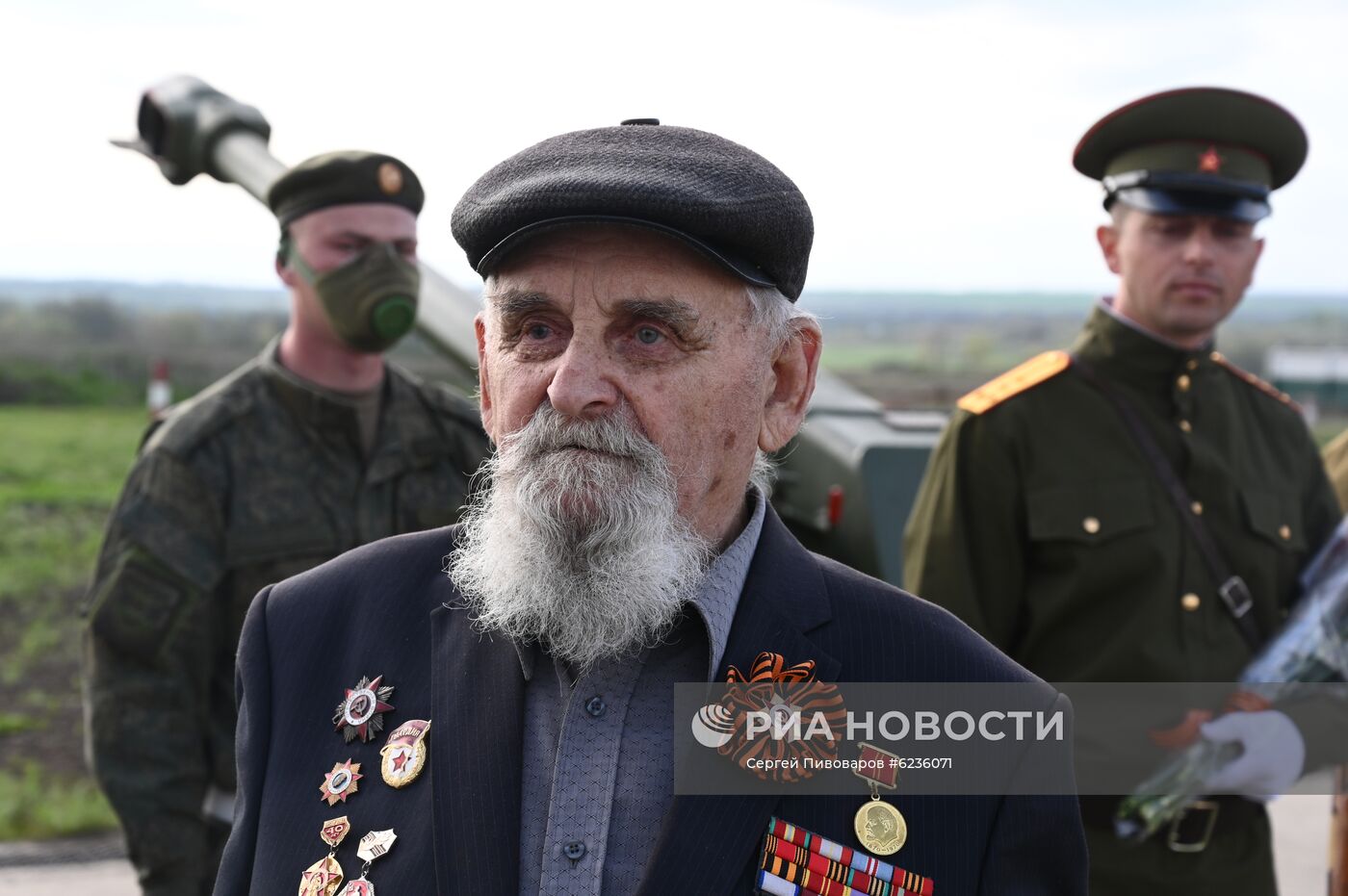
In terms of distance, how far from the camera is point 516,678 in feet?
5.82

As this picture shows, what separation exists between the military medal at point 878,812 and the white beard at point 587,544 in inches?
12.0

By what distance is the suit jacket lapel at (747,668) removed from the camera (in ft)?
5.24

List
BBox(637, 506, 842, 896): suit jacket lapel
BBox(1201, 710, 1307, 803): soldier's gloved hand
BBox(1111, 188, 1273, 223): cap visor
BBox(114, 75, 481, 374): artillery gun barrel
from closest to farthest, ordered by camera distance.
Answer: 1. BBox(637, 506, 842, 896): suit jacket lapel
2. BBox(1201, 710, 1307, 803): soldier's gloved hand
3. BBox(1111, 188, 1273, 223): cap visor
4. BBox(114, 75, 481, 374): artillery gun barrel

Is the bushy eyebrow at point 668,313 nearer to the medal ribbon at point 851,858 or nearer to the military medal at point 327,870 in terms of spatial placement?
the medal ribbon at point 851,858

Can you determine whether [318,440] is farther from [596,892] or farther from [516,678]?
[596,892]

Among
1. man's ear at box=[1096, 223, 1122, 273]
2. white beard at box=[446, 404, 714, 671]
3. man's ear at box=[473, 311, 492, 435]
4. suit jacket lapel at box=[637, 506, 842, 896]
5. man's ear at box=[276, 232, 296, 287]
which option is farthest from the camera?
man's ear at box=[276, 232, 296, 287]

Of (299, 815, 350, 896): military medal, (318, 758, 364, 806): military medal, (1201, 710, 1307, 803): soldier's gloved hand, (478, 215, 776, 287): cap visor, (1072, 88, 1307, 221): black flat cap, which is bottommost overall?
(299, 815, 350, 896): military medal

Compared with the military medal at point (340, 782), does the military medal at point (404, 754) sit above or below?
above

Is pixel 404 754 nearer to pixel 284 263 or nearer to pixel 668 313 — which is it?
pixel 668 313

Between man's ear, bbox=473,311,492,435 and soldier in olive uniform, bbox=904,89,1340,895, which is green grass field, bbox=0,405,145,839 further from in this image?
man's ear, bbox=473,311,492,435

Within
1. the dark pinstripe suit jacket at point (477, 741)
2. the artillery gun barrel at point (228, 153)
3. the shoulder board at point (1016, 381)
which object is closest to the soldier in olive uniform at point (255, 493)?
the artillery gun barrel at point (228, 153)

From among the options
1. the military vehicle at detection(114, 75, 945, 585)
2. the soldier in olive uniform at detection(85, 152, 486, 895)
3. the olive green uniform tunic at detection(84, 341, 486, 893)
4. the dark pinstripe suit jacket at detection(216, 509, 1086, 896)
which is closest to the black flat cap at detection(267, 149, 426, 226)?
the soldier in olive uniform at detection(85, 152, 486, 895)

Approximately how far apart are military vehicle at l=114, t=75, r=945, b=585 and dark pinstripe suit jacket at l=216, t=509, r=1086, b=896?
236 cm

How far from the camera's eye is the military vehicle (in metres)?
4.30
